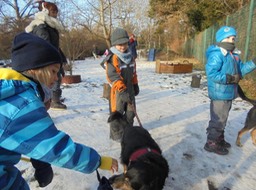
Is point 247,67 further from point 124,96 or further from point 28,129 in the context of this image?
point 28,129

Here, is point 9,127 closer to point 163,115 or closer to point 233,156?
point 233,156

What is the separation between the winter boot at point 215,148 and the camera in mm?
3461

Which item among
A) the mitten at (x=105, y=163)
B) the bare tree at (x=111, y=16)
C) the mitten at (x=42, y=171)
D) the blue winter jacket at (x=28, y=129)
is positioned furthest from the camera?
the bare tree at (x=111, y=16)

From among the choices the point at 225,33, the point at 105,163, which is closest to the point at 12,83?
the point at 105,163

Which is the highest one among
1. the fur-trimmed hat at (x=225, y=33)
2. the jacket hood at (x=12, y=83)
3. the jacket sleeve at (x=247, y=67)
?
the fur-trimmed hat at (x=225, y=33)

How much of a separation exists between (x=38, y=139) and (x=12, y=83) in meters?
0.29

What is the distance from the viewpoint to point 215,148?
3.48m

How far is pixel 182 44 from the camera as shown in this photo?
1133 inches

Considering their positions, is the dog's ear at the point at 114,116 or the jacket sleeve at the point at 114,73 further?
the jacket sleeve at the point at 114,73

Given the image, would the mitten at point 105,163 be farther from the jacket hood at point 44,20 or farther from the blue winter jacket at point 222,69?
the jacket hood at point 44,20

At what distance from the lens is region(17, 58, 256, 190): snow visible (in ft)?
9.21

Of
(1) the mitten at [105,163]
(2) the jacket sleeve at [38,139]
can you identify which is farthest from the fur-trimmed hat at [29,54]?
(1) the mitten at [105,163]

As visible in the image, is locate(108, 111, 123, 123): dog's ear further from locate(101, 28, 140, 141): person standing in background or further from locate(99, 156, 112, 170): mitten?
locate(99, 156, 112, 170): mitten

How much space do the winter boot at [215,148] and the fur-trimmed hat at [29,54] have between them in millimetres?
2951
